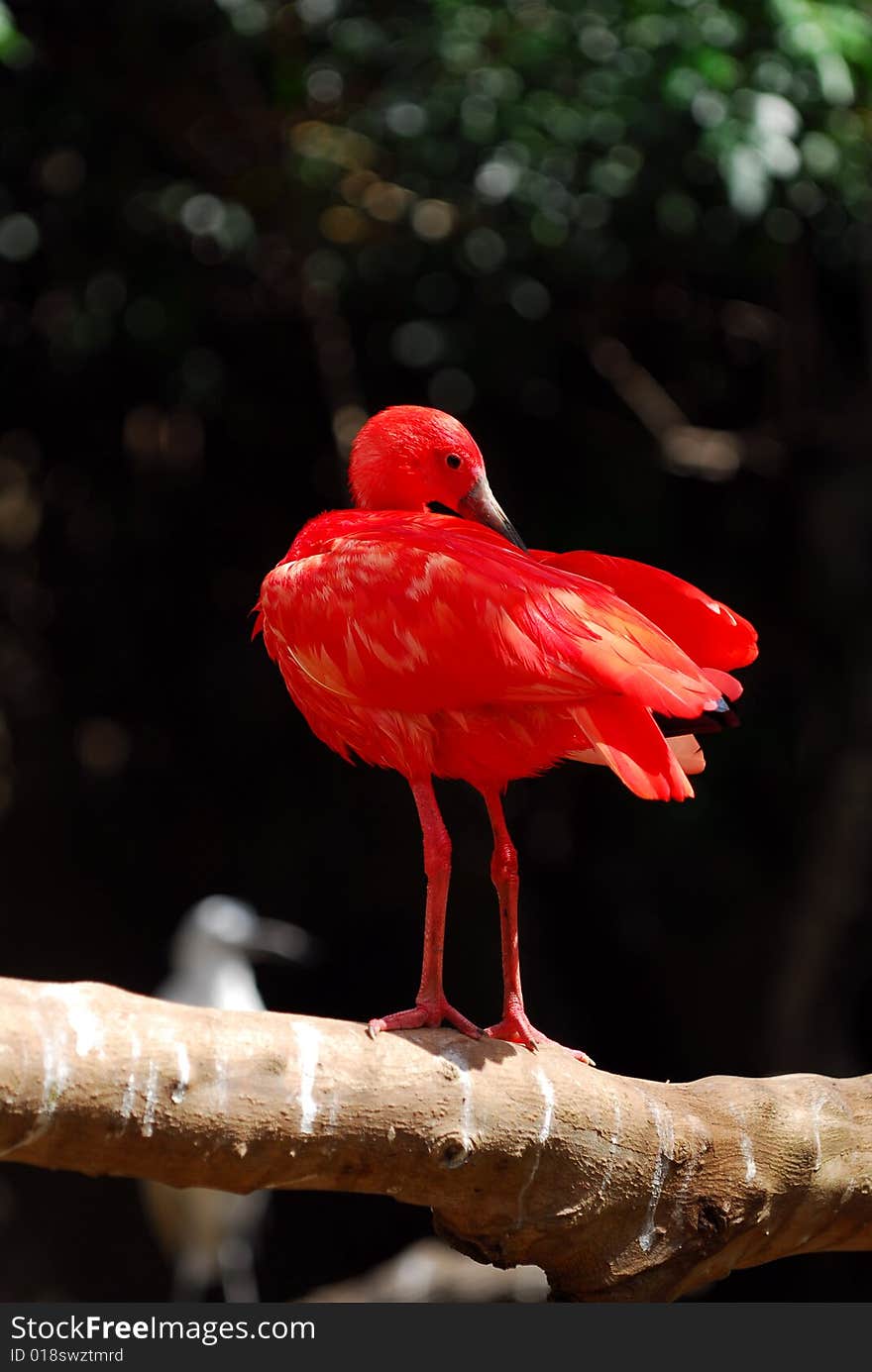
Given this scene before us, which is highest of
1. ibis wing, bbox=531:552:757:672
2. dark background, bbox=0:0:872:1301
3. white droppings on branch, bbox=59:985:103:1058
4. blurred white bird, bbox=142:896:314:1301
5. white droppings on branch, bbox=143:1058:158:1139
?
ibis wing, bbox=531:552:757:672

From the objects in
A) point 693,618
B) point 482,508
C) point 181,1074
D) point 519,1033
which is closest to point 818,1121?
point 519,1033

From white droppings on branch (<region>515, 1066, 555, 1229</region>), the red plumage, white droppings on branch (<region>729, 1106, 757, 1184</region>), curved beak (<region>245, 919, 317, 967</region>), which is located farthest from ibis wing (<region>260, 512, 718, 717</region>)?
curved beak (<region>245, 919, 317, 967</region>)

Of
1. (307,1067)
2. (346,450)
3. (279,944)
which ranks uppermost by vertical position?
(307,1067)

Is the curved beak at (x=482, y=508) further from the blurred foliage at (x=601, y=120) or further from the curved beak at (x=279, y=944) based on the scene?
the curved beak at (x=279, y=944)

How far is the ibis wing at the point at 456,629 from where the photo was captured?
2.72 meters

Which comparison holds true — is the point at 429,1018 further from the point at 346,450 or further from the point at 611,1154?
the point at 346,450

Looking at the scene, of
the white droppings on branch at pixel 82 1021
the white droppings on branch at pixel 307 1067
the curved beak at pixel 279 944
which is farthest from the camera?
the curved beak at pixel 279 944

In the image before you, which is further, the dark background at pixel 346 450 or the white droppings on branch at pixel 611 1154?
the dark background at pixel 346 450

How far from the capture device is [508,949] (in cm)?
303

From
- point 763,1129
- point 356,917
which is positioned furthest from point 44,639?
point 763,1129

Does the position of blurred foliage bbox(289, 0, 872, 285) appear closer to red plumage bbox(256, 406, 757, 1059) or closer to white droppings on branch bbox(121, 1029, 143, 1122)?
A: red plumage bbox(256, 406, 757, 1059)

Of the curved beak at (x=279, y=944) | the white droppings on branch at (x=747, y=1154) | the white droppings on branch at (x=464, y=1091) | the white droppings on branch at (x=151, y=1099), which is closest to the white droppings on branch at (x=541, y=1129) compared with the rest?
the white droppings on branch at (x=464, y=1091)

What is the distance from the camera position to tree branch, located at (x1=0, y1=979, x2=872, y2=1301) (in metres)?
2.26

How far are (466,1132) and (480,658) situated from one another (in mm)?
759
